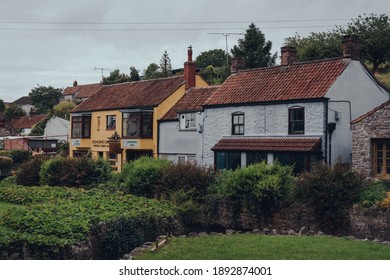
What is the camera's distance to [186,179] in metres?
24.3

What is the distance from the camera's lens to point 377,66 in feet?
157

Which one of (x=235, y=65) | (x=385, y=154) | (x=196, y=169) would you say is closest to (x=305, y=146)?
(x=385, y=154)

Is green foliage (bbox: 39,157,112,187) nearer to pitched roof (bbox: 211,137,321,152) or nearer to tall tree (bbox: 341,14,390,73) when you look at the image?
pitched roof (bbox: 211,137,321,152)

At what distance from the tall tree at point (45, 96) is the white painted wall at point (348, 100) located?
65.6 metres

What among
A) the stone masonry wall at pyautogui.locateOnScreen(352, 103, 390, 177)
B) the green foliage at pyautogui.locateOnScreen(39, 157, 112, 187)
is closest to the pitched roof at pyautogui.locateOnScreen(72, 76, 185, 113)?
the green foliage at pyautogui.locateOnScreen(39, 157, 112, 187)

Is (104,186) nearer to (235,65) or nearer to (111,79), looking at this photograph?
(235,65)

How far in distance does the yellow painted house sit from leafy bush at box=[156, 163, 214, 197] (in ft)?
39.6

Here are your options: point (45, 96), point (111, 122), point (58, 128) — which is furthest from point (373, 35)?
point (45, 96)

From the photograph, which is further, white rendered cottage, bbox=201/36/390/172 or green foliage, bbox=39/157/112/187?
green foliage, bbox=39/157/112/187

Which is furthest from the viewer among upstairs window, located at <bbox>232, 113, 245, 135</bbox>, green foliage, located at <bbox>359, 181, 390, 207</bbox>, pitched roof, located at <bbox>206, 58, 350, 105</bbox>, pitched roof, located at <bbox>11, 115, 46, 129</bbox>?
pitched roof, located at <bbox>11, 115, 46, 129</bbox>

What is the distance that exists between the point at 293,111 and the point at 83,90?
76157mm

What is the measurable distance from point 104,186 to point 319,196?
12865mm

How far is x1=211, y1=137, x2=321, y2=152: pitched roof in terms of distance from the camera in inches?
1039

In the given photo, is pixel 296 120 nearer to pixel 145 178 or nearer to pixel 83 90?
pixel 145 178
